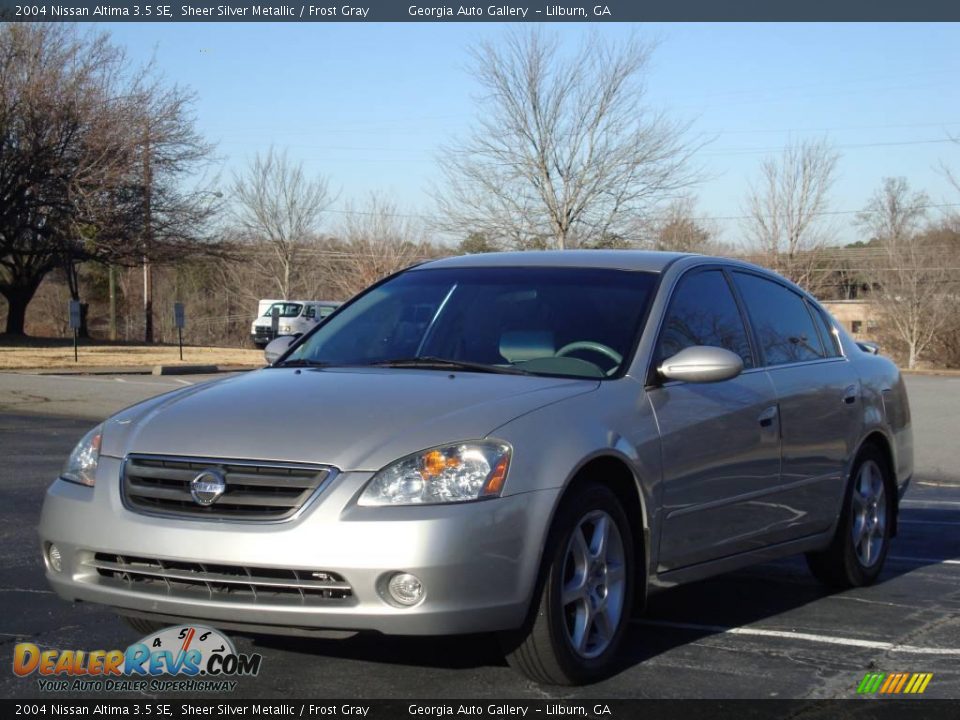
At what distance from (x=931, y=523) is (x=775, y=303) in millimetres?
3673

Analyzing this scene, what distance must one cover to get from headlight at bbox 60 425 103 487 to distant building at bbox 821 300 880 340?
47.5 m

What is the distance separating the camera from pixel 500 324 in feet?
18.2

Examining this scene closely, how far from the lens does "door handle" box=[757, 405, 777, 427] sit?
18.7ft

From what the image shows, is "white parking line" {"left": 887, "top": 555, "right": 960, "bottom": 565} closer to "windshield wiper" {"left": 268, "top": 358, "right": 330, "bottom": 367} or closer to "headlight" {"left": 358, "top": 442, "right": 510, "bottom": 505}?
"windshield wiper" {"left": 268, "top": 358, "right": 330, "bottom": 367}

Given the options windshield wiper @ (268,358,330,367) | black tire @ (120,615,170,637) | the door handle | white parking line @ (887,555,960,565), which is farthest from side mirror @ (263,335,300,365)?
white parking line @ (887,555,960,565)

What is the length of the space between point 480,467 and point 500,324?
142 cm

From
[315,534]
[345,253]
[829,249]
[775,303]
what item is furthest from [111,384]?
[345,253]

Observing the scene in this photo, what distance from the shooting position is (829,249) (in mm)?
44750

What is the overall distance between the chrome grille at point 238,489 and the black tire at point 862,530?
11.1ft

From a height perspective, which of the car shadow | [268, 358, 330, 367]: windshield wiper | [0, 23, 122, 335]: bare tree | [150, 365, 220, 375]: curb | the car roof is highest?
[0, 23, 122, 335]: bare tree

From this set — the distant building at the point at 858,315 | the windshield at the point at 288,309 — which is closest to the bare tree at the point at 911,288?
the distant building at the point at 858,315

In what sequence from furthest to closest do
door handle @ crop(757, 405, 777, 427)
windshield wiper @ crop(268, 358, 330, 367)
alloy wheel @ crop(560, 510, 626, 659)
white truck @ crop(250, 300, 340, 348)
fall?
white truck @ crop(250, 300, 340, 348)
door handle @ crop(757, 405, 777, 427)
windshield wiper @ crop(268, 358, 330, 367)
alloy wheel @ crop(560, 510, 626, 659)

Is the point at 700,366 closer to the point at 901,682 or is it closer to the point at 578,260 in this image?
the point at 578,260

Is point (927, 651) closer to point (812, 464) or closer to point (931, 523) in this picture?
point (812, 464)
